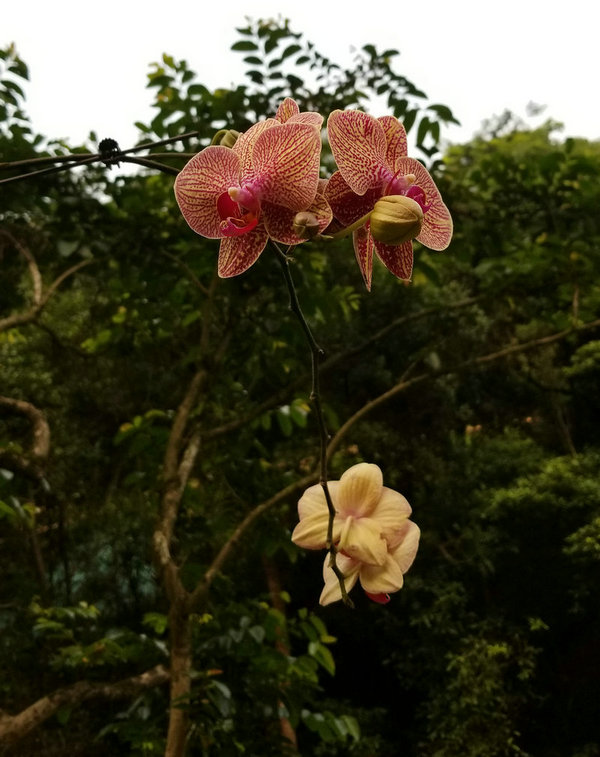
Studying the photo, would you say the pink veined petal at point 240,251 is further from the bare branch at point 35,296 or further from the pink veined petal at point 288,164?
the bare branch at point 35,296

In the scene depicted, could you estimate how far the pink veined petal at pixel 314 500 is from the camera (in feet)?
0.84

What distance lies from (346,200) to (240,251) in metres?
0.04

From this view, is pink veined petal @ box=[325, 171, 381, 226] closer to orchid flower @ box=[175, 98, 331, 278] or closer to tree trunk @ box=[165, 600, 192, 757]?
orchid flower @ box=[175, 98, 331, 278]

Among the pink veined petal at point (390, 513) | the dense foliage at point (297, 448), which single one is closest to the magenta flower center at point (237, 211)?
the pink veined petal at point (390, 513)

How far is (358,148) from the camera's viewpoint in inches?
8.7

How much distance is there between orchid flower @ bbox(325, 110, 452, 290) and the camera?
0.68 ft

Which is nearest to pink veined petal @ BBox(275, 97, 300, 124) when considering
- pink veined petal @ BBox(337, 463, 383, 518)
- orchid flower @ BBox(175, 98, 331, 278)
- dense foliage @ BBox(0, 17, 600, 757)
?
orchid flower @ BBox(175, 98, 331, 278)

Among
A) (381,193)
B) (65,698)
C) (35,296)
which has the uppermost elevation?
Result: (35,296)

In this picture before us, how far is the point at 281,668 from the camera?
3.04 ft

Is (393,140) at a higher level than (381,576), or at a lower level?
higher

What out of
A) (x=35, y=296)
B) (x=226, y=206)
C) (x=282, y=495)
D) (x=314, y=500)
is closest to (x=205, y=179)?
(x=226, y=206)

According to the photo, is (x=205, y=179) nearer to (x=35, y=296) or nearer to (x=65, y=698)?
(x=65, y=698)

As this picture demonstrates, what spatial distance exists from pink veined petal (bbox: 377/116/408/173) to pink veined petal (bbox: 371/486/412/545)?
112 mm

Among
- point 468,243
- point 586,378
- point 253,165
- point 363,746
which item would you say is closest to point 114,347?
point 468,243
